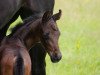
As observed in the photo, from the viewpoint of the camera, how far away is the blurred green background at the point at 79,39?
1009 centimetres

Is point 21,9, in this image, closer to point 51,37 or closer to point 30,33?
point 30,33

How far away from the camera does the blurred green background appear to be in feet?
33.1

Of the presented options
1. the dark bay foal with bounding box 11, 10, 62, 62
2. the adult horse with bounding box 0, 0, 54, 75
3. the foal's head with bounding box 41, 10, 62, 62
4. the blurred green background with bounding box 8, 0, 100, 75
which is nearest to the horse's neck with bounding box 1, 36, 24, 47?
the dark bay foal with bounding box 11, 10, 62, 62

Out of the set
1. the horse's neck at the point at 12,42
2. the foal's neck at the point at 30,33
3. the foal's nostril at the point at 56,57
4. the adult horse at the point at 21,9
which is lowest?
the foal's nostril at the point at 56,57

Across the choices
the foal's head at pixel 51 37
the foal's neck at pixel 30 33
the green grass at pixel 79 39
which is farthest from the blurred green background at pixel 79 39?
the foal's head at pixel 51 37

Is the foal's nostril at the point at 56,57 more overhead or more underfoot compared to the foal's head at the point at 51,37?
more underfoot

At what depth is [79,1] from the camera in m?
16.9

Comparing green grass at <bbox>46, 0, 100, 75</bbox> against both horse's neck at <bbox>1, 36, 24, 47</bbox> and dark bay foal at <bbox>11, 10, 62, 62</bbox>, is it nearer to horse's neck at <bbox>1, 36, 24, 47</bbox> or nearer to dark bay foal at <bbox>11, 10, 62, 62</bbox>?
dark bay foal at <bbox>11, 10, 62, 62</bbox>

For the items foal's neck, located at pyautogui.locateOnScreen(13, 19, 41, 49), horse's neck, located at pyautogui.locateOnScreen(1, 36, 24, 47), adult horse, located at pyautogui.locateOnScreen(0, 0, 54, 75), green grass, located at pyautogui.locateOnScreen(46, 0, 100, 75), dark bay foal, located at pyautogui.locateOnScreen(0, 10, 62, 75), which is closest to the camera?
dark bay foal, located at pyautogui.locateOnScreen(0, 10, 62, 75)

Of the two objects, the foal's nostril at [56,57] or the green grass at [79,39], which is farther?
the green grass at [79,39]

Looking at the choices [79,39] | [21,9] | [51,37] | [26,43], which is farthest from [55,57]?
[79,39]

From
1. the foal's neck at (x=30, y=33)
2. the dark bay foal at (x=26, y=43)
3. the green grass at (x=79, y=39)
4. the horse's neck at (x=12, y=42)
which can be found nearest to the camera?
the dark bay foal at (x=26, y=43)

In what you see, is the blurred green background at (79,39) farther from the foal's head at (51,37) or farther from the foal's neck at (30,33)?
the foal's head at (51,37)

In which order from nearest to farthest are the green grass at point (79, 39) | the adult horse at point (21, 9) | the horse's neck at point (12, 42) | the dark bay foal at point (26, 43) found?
1. the dark bay foal at point (26, 43)
2. the horse's neck at point (12, 42)
3. the adult horse at point (21, 9)
4. the green grass at point (79, 39)
